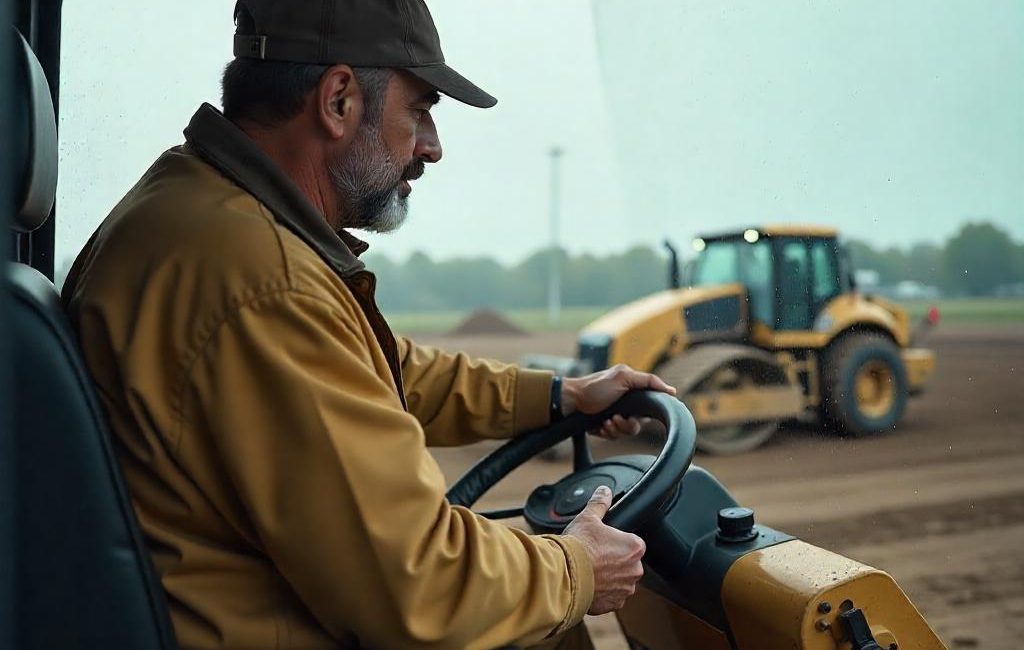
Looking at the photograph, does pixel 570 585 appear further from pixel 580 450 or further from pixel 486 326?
pixel 486 326

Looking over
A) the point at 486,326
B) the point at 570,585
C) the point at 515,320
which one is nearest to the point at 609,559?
the point at 570,585

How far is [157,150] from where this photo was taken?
4.89 ft

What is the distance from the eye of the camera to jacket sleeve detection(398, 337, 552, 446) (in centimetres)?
152

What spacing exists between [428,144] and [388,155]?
3.0 inches

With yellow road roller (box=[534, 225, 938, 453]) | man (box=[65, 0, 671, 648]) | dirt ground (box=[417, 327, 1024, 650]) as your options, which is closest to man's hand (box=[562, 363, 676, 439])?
dirt ground (box=[417, 327, 1024, 650])

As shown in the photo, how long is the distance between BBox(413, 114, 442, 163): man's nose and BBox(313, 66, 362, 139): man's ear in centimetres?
10

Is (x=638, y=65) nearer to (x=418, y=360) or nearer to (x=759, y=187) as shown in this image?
(x=759, y=187)

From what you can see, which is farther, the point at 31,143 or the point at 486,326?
the point at 486,326

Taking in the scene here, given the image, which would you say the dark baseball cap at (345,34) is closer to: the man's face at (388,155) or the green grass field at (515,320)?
the man's face at (388,155)

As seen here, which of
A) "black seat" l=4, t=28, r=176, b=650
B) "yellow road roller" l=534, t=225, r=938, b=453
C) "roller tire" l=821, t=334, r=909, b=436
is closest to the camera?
"black seat" l=4, t=28, r=176, b=650

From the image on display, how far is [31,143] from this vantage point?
0.89 metres

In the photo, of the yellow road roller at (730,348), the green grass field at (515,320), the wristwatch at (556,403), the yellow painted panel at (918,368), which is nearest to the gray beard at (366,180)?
the wristwatch at (556,403)

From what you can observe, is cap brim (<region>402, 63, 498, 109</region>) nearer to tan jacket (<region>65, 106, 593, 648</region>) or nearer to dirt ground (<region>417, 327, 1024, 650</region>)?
tan jacket (<region>65, 106, 593, 648</region>)

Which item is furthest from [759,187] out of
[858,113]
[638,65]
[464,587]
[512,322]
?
[512,322]
